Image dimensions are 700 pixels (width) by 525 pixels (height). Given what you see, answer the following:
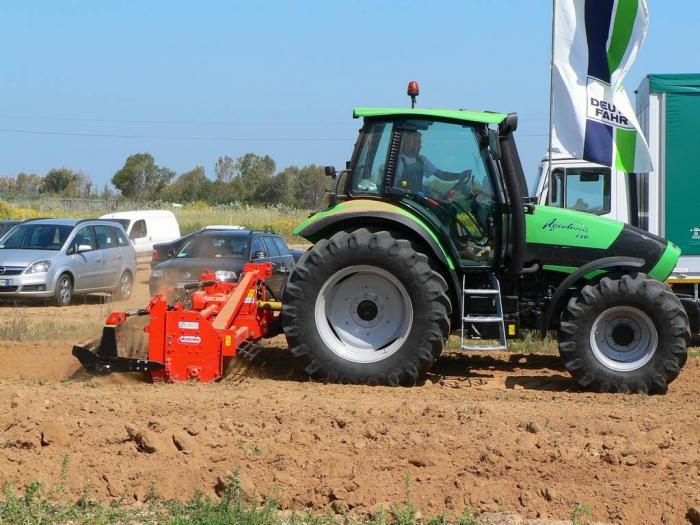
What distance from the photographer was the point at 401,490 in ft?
17.7

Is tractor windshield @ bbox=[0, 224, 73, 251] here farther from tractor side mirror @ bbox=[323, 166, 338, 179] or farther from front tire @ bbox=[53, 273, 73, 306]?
tractor side mirror @ bbox=[323, 166, 338, 179]

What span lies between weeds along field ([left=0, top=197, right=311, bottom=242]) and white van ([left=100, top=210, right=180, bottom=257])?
13541mm

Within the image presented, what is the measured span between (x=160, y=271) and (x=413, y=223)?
280 inches

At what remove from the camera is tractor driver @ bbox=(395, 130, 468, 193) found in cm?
829

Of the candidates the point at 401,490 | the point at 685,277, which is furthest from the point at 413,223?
the point at 685,277

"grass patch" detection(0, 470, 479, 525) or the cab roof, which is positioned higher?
the cab roof

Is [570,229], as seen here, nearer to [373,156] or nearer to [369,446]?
[373,156]

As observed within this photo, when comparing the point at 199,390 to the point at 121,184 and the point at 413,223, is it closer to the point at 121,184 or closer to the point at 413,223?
the point at 413,223

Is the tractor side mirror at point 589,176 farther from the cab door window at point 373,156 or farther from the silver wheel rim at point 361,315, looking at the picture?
the silver wheel rim at point 361,315

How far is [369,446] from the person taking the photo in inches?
236

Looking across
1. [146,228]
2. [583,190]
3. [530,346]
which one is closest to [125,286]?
[146,228]

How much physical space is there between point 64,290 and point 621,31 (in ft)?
33.6

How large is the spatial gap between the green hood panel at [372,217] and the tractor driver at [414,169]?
0.77 ft

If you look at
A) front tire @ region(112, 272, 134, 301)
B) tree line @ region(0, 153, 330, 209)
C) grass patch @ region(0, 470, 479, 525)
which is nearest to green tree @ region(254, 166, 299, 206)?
tree line @ region(0, 153, 330, 209)
